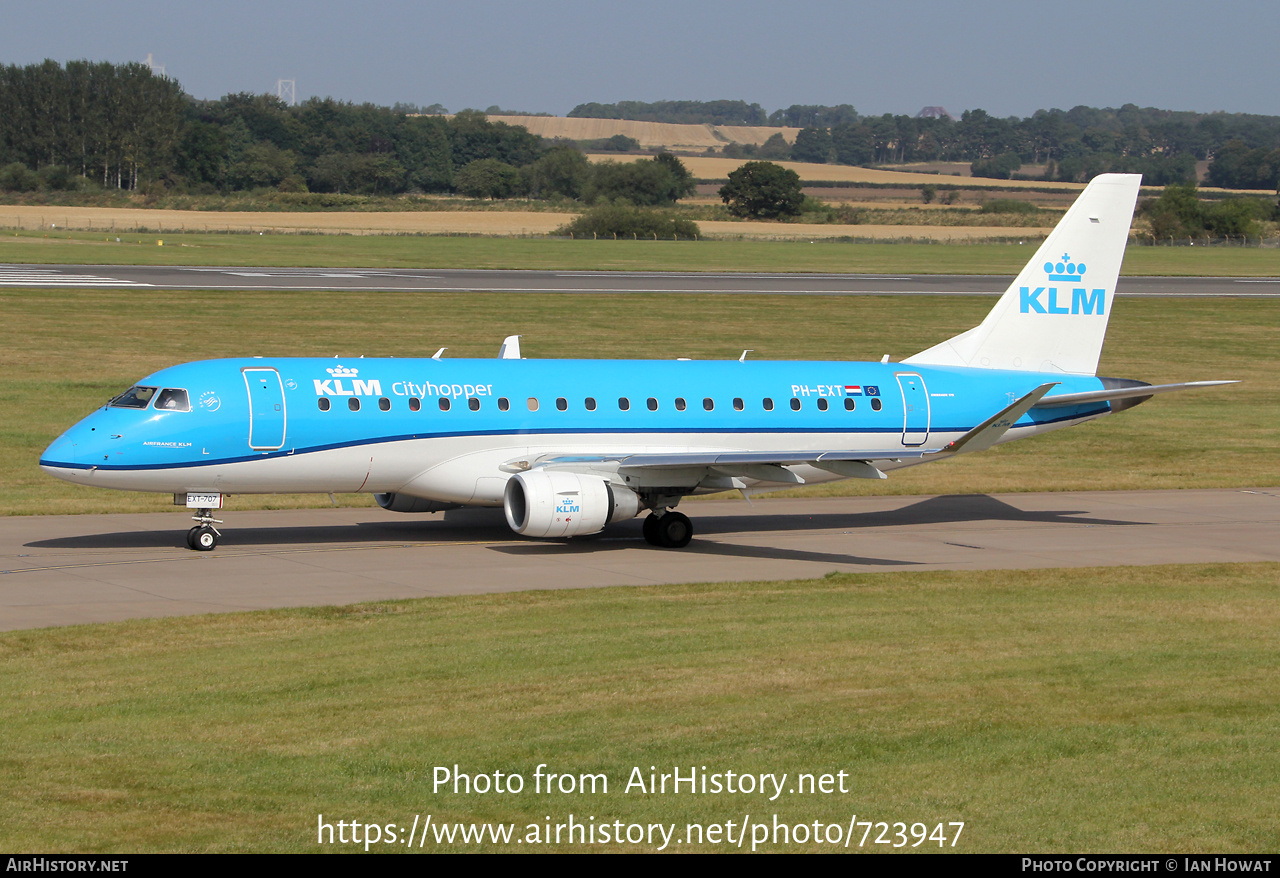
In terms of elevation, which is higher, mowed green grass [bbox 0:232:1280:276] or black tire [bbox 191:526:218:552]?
mowed green grass [bbox 0:232:1280:276]

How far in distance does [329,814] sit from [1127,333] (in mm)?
67681

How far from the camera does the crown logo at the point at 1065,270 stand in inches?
1375

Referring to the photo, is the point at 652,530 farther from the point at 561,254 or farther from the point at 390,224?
the point at 390,224

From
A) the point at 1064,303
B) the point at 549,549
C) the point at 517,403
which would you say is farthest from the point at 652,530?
the point at 1064,303

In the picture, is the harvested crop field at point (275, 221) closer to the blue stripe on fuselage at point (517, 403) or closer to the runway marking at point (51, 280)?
the runway marking at point (51, 280)

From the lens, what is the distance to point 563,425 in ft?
97.9

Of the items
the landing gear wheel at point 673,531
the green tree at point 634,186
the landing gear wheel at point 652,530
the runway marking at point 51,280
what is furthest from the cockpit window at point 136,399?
the green tree at point 634,186

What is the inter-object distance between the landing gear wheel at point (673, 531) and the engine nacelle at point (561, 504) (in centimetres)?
150

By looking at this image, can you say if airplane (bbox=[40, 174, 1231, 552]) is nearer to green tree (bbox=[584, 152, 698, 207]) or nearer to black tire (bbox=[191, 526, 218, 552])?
black tire (bbox=[191, 526, 218, 552])

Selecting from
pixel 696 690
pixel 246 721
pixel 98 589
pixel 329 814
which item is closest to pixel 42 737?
pixel 246 721

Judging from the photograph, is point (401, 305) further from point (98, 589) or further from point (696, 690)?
point (696, 690)

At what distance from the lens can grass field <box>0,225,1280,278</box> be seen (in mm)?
103312

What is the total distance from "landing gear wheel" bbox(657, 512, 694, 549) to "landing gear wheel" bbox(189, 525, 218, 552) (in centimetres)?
896

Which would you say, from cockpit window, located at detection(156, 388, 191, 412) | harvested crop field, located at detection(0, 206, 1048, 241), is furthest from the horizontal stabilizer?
harvested crop field, located at detection(0, 206, 1048, 241)
